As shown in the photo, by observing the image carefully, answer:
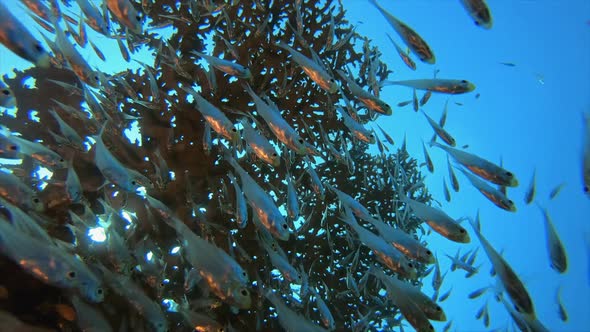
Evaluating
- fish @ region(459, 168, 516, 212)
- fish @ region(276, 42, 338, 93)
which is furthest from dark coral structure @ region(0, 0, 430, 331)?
fish @ region(459, 168, 516, 212)

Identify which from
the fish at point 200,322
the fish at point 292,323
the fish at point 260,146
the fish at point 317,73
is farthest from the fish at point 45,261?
the fish at point 317,73

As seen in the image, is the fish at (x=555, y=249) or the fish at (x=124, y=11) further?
the fish at (x=555, y=249)

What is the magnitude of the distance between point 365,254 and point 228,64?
420 centimetres

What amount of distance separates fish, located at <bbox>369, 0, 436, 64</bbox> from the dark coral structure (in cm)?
110

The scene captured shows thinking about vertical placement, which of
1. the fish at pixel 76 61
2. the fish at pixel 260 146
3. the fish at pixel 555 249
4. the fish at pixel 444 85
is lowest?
the fish at pixel 555 249

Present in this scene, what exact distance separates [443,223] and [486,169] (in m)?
0.74

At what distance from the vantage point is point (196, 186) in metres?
3.95

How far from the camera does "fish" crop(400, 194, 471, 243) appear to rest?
3201mm

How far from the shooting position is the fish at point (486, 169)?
133 inches

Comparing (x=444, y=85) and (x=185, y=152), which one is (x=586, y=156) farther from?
(x=185, y=152)

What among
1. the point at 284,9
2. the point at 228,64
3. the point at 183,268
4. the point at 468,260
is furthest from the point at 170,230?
the point at 468,260

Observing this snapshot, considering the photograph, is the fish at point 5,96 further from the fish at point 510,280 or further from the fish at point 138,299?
the fish at point 510,280

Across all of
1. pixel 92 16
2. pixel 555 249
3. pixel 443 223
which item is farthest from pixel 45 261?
pixel 555 249

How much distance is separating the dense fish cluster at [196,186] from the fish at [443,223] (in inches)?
0.6
